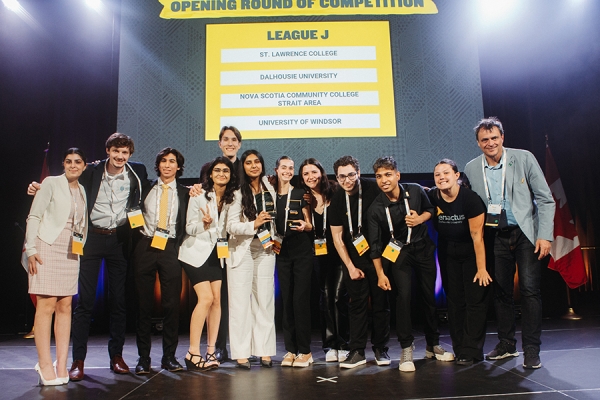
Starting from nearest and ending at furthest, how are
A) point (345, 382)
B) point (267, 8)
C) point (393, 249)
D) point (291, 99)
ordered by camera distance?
point (345, 382)
point (393, 249)
point (291, 99)
point (267, 8)

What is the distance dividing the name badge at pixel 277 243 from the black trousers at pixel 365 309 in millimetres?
552

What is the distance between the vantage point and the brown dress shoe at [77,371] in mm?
2856

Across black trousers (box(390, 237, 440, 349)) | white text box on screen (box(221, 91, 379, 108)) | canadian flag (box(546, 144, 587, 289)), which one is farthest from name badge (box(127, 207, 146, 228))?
canadian flag (box(546, 144, 587, 289))

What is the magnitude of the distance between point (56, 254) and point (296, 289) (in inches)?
62.4

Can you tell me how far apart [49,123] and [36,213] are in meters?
3.34

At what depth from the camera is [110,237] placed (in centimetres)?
313

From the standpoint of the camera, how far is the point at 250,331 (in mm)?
3188

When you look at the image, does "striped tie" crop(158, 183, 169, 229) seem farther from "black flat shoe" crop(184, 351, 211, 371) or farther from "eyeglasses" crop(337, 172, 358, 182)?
"eyeglasses" crop(337, 172, 358, 182)

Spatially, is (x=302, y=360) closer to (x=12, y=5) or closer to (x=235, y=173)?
(x=235, y=173)

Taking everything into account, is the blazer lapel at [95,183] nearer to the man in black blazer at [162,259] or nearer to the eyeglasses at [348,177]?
the man in black blazer at [162,259]

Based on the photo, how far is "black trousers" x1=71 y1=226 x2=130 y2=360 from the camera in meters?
3.04

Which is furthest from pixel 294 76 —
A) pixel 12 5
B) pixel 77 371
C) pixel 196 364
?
pixel 12 5

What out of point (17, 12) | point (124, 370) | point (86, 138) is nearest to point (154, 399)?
point (124, 370)

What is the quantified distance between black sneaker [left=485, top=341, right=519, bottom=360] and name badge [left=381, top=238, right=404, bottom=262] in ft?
3.25
